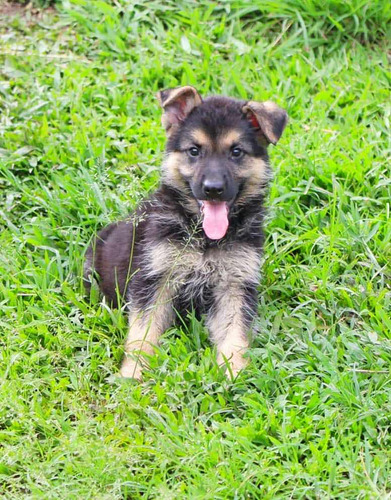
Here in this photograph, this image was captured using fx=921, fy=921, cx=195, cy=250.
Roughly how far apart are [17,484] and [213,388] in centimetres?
123

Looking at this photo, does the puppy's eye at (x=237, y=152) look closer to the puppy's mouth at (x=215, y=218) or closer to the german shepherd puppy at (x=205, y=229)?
the german shepherd puppy at (x=205, y=229)

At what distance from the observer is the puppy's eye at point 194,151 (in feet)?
18.3

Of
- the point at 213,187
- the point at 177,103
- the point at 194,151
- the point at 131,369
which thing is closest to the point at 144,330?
the point at 131,369

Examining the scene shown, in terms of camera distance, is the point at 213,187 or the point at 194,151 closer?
the point at 213,187

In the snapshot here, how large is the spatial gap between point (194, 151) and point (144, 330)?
113cm

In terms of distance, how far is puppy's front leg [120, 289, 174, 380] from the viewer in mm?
5395

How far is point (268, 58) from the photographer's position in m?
8.06

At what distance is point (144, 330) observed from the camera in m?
5.54

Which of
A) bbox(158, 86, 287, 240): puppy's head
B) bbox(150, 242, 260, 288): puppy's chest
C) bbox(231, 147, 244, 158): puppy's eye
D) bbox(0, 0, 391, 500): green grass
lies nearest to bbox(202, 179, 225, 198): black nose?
bbox(158, 86, 287, 240): puppy's head

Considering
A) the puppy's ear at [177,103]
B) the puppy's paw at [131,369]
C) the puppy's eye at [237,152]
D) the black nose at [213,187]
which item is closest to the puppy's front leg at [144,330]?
the puppy's paw at [131,369]

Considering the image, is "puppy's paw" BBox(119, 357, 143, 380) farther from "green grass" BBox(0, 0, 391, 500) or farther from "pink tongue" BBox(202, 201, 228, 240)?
"pink tongue" BBox(202, 201, 228, 240)

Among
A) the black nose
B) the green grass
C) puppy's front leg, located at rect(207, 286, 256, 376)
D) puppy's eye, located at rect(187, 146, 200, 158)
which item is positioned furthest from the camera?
puppy's eye, located at rect(187, 146, 200, 158)

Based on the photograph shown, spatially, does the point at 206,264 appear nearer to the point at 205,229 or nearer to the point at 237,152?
the point at 205,229

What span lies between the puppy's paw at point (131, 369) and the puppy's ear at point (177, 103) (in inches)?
57.6
